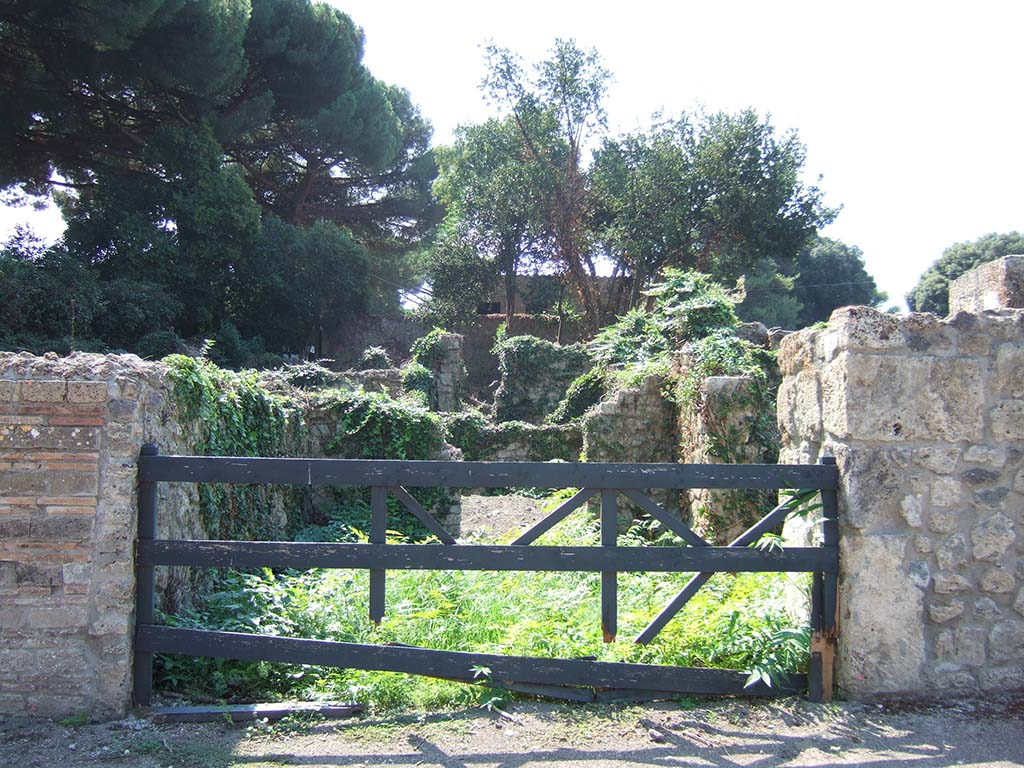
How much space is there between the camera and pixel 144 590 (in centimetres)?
360

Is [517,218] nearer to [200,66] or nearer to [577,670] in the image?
[200,66]

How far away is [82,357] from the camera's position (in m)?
3.83

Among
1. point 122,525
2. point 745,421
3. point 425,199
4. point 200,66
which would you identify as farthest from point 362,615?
point 425,199

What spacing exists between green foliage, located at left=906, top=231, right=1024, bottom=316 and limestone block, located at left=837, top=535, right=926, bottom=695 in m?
38.2

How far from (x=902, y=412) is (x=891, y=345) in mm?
293

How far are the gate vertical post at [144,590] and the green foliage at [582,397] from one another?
559 inches

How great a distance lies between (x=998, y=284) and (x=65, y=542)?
5221 mm

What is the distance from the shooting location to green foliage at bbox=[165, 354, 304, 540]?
620 cm

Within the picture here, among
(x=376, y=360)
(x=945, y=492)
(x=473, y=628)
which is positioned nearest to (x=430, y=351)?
(x=376, y=360)

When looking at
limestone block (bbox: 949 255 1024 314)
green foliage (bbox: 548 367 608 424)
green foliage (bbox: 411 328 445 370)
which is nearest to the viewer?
limestone block (bbox: 949 255 1024 314)

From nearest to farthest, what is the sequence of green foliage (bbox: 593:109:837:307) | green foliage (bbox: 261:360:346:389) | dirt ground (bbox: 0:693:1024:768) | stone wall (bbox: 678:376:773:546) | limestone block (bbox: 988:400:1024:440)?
dirt ground (bbox: 0:693:1024:768)
limestone block (bbox: 988:400:1024:440)
stone wall (bbox: 678:376:773:546)
green foliage (bbox: 261:360:346:389)
green foliage (bbox: 593:109:837:307)

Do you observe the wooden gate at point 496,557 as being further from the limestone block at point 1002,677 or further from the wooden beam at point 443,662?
the limestone block at point 1002,677

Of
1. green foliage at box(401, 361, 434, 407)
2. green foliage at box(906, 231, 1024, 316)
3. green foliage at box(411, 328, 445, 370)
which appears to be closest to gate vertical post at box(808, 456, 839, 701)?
green foliage at box(401, 361, 434, 407)

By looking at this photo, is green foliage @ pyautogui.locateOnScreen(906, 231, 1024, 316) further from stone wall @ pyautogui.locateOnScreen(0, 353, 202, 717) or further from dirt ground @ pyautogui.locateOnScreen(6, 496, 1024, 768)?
stone wall @ pyautogui.locateOnScreen(0, 353, 202, 717)
